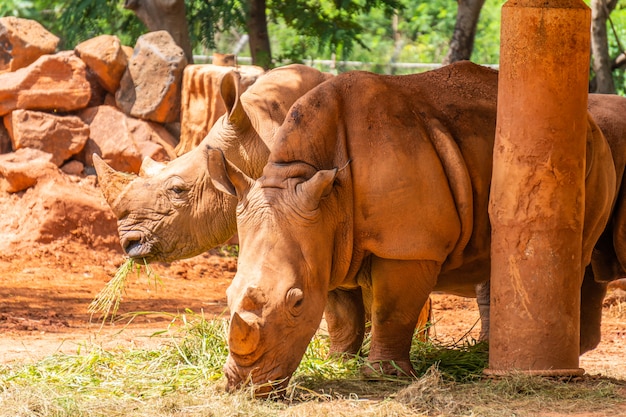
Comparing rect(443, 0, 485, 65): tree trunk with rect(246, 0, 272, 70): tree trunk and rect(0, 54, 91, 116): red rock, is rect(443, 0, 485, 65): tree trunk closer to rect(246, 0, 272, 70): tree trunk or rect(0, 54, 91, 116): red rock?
rect(246, 0, 272, 70): tree trunk

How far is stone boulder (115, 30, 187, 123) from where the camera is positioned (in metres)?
12.6

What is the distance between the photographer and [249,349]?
5.38m

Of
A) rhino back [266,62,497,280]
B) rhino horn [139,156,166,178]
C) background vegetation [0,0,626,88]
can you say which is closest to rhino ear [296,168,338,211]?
rhino back [266,62,497,280]

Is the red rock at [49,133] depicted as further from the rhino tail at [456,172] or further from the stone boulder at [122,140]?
the rhino tail at [456,172]

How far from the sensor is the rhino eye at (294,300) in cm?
546

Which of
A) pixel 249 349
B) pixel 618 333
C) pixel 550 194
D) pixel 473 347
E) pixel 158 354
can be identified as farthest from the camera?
pixel 618 333

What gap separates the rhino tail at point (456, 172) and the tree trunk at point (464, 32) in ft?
21.7

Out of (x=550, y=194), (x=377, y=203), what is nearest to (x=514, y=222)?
(x=550, y=194)

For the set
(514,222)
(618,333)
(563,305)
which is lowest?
(618,333)

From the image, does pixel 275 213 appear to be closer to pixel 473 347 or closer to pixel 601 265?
pixel 473 347

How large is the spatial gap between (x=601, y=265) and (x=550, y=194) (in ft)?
5.87

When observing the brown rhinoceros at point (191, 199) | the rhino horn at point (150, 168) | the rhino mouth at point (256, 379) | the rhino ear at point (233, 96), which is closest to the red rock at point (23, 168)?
the rhino horn at point (150, 168)

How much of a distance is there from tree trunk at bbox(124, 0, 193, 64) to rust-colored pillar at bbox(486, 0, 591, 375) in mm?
8100

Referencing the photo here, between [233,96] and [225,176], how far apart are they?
5.04 feet
